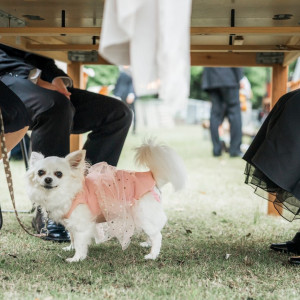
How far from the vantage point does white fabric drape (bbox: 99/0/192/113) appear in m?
1.32

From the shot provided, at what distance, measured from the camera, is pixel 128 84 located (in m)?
10.6

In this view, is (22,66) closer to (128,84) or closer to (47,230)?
(47,230)

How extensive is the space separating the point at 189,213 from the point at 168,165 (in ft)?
4.10

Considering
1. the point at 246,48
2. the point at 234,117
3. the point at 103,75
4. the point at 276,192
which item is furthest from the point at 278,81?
the point at 103,75

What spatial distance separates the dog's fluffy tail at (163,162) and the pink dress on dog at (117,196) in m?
0.05

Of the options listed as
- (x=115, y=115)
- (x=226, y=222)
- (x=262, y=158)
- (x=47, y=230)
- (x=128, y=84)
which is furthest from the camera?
(x=128, y=84)

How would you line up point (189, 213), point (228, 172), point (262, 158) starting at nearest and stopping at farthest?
point (262, 158)
point (189, 213)
point (228, 172)

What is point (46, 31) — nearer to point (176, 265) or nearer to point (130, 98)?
point (176, 265)

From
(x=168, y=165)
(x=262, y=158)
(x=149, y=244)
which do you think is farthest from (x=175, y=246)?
(x=262, y=158)

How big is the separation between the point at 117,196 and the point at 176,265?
0.40 meters

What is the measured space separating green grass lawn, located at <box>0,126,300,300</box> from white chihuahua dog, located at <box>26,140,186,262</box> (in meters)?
0.13

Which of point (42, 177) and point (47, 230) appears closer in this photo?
point (42, 177)

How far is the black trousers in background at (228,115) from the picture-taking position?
7133 mm

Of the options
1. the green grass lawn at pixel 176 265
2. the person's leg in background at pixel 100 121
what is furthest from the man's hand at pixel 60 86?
the green grass lawn at pixel 176 265
